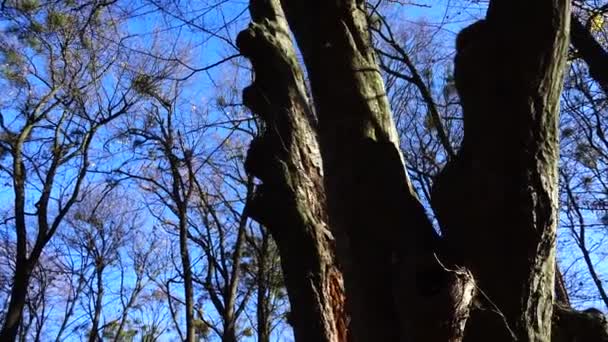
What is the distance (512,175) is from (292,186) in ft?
5.33

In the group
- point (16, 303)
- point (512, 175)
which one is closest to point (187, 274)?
point (16, 303)

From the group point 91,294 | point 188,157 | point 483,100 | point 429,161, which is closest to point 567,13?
point 483,100

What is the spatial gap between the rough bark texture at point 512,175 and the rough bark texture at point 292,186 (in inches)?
47.8

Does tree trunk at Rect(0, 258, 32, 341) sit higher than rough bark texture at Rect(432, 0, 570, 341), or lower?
higher

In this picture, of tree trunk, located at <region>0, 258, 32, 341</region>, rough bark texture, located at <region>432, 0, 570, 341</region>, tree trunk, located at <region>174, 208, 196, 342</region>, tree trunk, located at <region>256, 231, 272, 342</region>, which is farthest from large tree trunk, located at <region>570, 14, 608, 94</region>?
tree trunk, located at <region>256, 231, 272, 342</region>

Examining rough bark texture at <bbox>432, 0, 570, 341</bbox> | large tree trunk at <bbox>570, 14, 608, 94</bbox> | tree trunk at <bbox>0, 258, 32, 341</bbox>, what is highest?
tree trunk at <bbox>0, 258, 32, 341</bbox>

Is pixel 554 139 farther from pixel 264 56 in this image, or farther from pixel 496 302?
pixel 264 56

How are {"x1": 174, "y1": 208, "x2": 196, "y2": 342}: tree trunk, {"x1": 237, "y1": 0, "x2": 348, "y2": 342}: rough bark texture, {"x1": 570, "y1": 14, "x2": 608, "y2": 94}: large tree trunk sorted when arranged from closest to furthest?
{"x1": 237, "y1": 0, "x2": 348, "y2": 342}: rough bark texture, {"x1": 570, "y1": 14, "x2": 608, "y2": 94}: large tree trunk, {"x1": 174, "y1": 208, "x2": 196, "y2": 342}: tree trunk

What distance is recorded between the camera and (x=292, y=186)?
3646 millimetres

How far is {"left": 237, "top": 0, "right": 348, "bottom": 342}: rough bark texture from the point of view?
3461mm

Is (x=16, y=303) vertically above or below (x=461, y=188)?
above

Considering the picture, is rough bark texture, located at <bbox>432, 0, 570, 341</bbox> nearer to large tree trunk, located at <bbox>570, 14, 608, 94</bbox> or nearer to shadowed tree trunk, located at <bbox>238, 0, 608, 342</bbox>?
shadowed tree trunk, located at <bbox>238, 0, 608, 342</bbox>

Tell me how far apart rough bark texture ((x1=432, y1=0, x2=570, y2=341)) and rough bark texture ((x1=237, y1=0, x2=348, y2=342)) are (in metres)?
1.21

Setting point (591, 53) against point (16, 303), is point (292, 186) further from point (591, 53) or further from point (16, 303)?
point (16, 303)
